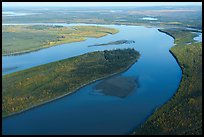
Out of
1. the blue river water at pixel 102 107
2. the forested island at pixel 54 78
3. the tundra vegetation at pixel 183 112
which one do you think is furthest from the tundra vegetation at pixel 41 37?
the tundra vegetation at pixel 183 112

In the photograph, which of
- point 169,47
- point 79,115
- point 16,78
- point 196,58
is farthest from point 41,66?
point 169,47

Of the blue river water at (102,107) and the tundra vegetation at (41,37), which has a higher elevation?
the tundra vegetation at (41,37)

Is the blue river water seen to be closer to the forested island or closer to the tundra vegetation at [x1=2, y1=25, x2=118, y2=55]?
the forested island

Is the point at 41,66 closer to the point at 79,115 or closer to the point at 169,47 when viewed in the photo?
the point at 79,115

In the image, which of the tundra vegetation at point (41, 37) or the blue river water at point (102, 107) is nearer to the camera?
the blue river water at point (102, 107)

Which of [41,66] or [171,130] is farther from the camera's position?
[41,66]

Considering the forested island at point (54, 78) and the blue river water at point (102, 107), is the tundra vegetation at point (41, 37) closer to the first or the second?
the blue river water at point (102, 107)

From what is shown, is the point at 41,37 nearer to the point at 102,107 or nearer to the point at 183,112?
the point at 102,107

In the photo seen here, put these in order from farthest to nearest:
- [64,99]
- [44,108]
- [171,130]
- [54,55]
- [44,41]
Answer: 1. [44,41]
2. [54,55]
3. [64,99]
4. [44,108]
5. [171,130]

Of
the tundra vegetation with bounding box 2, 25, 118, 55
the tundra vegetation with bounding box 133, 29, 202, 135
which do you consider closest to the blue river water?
the tundra vegetation with bounding box 133, 29, 202, 135
